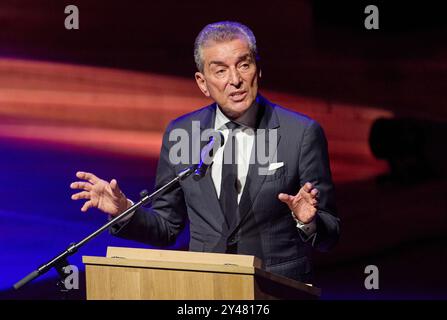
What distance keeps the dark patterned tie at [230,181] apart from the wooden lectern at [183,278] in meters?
0.57

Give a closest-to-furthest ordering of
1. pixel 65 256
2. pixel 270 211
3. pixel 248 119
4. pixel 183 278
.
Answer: pixel 183 278
pixel 65 256
pixel 270 211
pixel 248 119

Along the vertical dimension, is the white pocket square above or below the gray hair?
below

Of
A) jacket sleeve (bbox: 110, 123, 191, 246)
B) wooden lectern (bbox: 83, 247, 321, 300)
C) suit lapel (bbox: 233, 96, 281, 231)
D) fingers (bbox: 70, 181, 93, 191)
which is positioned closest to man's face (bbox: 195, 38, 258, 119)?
suit lapel (bbox: 233, 96, 281, 231)

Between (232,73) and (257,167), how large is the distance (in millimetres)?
370

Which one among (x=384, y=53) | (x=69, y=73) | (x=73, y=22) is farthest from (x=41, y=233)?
(x=384, y=53)

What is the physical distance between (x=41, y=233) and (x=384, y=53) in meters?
2.14

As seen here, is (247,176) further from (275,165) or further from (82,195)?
(82,195)

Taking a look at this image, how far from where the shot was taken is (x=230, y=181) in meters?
2.88

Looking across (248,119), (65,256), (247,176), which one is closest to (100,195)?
(65,256)

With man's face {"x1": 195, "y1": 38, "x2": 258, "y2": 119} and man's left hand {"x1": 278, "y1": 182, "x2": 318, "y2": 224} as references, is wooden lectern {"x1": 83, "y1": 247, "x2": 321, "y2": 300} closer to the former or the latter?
man's left hand {"x1": 278, "y1": 182, "x2": 318, "y2": 224}

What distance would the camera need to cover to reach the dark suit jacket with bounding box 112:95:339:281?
9.23 feet

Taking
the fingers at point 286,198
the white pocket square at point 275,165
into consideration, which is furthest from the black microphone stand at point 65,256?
the white pocket square at point 275,165

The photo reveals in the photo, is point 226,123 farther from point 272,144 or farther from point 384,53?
point 384,53

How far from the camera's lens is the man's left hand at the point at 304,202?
7.77 ft
